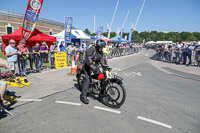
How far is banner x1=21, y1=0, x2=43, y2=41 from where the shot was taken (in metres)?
8.27

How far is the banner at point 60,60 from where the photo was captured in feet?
31.0

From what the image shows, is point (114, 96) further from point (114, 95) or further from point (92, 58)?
A: point (92, 58)

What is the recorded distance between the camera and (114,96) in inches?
154

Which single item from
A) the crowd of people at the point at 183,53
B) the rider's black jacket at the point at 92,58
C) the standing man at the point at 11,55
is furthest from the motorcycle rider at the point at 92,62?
the crowd of people at the point at 183,53

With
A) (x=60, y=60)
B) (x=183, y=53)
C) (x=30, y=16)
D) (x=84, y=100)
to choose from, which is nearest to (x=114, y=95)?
(x=84, y=100)

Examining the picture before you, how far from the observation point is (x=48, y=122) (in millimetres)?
3041

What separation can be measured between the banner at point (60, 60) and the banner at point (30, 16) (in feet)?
7.72

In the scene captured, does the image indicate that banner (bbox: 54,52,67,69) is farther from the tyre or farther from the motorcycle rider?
the tyre

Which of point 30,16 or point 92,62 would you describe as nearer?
point 92,62

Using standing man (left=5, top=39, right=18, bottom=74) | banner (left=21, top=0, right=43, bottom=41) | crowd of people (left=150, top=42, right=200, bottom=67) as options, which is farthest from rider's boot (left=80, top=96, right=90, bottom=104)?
crowd of people (left=150, top=42, right=200, bottom=67)

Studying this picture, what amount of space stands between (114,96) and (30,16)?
7.85 metres

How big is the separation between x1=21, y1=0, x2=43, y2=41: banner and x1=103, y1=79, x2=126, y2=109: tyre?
7549 mm

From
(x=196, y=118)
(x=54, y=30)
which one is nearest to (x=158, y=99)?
(x=196, y=118)

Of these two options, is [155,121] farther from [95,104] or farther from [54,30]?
[54,30]
